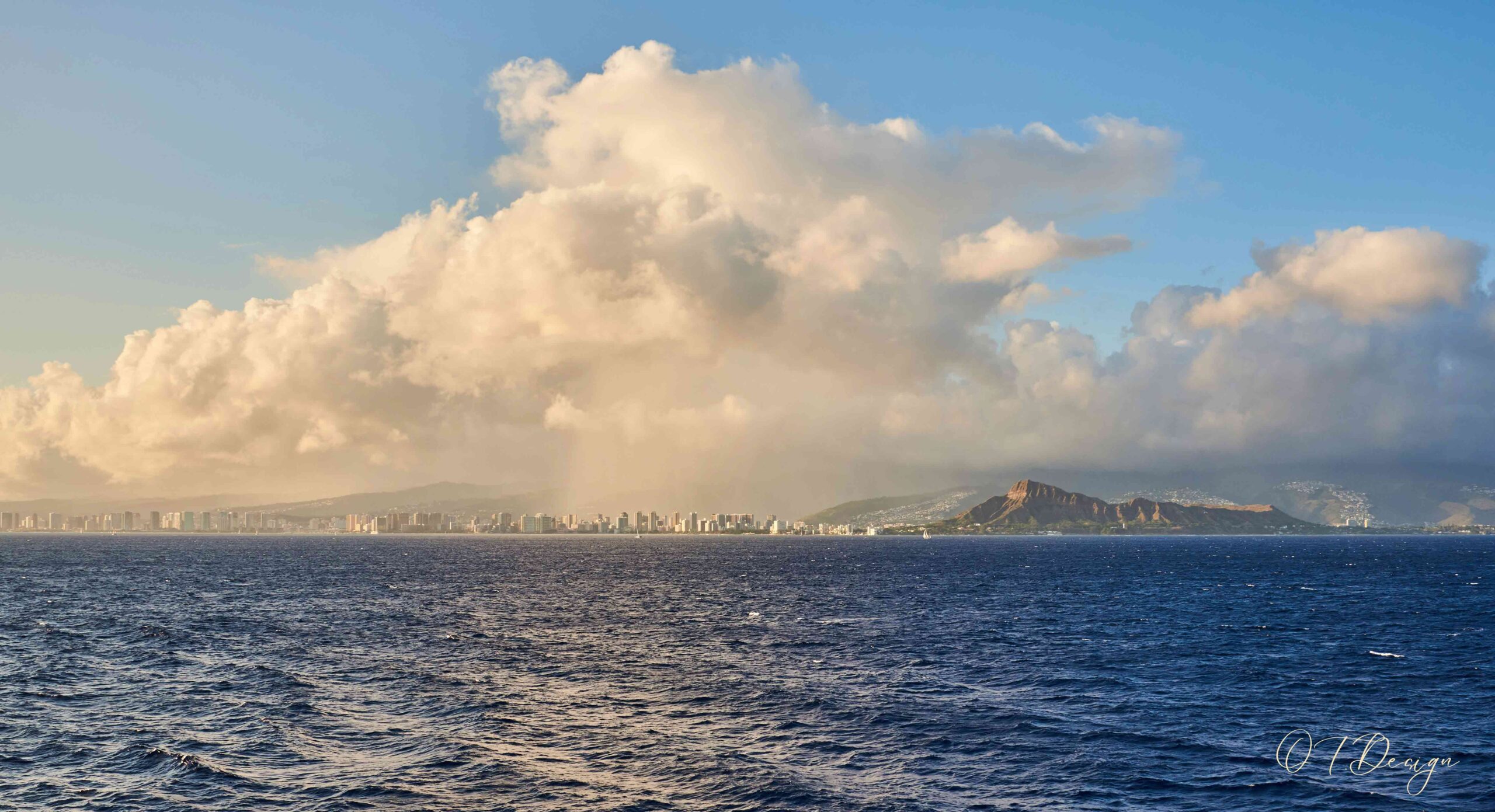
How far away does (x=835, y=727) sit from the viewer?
63438 millimetres

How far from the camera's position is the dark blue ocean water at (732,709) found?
50.5m

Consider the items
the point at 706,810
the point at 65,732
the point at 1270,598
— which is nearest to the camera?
the point at 706,810

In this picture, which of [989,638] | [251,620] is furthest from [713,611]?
[251,620]

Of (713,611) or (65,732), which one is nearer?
(65,732)

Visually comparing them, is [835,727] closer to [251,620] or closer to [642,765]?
[642,765]

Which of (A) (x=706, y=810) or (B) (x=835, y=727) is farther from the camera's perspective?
(B) (x=835, y=727)

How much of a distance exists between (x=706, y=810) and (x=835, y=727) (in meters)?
18.4

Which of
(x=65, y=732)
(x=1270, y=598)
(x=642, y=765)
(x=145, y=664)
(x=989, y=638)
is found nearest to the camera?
(x=642, y=765)

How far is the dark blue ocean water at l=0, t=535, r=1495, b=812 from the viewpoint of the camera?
5053 cm

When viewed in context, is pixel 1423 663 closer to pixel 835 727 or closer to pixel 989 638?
pixel 989 638

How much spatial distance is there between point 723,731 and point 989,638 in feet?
177

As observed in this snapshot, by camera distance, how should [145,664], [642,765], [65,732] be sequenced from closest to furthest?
[642,765], [65,732], [145,664]

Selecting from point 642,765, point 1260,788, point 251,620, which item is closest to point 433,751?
point 642,765

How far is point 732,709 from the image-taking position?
227 ft
